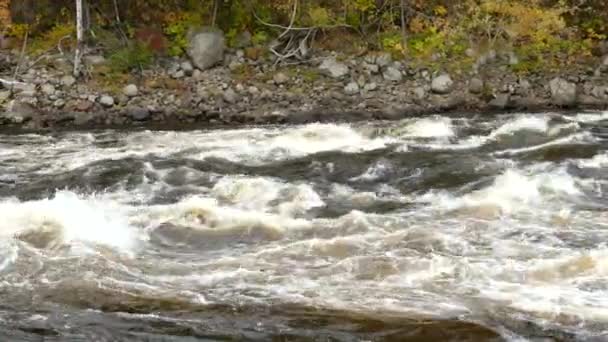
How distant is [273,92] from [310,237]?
10.1 m

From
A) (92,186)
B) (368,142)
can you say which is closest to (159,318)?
(92,186)

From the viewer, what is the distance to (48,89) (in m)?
18.7

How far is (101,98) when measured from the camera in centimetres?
1861

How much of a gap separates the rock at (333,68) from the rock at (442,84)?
2320 mm

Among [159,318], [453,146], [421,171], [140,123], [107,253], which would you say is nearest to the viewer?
[159,318]

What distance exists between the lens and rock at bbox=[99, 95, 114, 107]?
18486 mm

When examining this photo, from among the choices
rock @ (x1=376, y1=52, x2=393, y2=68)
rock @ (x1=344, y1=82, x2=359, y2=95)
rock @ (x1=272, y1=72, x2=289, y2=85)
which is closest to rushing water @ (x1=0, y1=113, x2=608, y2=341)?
rock @ (x1=344, y1=82, x2=359, y2=95)

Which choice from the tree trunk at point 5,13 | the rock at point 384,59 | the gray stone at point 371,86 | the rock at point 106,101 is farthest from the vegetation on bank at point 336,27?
the rock at point 106,101

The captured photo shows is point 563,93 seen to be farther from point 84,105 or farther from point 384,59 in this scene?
point 84,105

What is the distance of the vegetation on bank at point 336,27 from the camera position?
2056 cm

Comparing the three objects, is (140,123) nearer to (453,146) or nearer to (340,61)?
(340,61)

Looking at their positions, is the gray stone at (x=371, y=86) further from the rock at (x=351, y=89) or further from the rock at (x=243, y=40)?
the rock at (x=243, y=40)

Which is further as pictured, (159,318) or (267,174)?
(267,174)

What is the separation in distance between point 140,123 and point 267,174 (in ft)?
19.7
